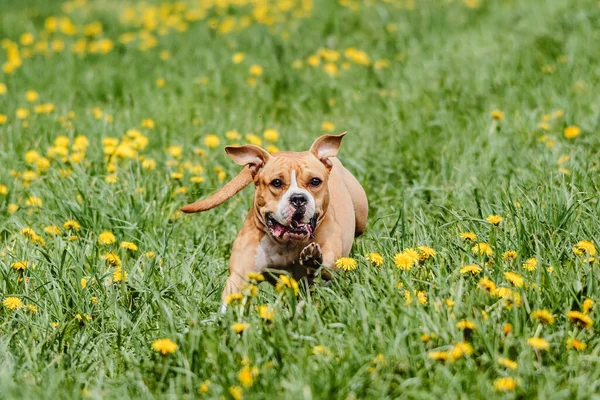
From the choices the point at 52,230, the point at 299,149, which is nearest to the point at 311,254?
the point at 52,230

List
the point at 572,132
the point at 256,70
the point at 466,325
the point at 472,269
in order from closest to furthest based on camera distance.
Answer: the point at 466,325
the point at 472,269
the point at 572,132
the point at 256,70

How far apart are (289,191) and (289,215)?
99mm

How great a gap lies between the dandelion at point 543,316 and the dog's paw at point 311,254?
0.91m

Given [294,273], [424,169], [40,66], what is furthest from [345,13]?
[294,273]

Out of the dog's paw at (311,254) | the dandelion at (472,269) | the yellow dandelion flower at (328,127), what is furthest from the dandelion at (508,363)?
the yellow dandelion flower at (328,127)

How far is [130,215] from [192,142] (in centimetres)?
127

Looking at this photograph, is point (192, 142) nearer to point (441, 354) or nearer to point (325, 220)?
point (325, 220)

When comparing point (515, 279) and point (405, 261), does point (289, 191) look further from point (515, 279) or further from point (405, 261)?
point (515, 279)

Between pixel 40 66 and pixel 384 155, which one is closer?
pixel 384 155

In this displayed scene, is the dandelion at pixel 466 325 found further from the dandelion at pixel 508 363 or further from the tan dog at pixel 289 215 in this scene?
the tan dog at pixel 289 215

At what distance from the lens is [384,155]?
5145 millimetres

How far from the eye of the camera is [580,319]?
2.74m

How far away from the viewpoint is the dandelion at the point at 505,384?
247 cm

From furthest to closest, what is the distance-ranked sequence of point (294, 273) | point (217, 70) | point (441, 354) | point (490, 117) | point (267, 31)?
point (267, 31) < point (217, 70) < point (490, 117) < point (294, 273) < point (441, 354)
